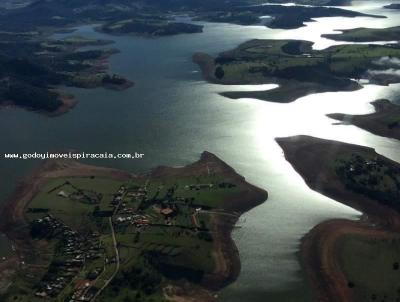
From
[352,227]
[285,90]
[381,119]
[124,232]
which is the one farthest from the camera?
[285,90]

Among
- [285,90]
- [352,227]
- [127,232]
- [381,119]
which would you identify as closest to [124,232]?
[127,232]

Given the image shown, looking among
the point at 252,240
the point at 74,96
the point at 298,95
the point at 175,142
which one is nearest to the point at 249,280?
the point at 252,240

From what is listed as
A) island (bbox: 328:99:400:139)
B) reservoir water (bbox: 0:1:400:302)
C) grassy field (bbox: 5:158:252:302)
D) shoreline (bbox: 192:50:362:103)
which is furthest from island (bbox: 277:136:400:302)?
shoreline (bbox: 192:50:362:103)

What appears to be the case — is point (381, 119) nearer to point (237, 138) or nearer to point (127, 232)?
point (237, 138)

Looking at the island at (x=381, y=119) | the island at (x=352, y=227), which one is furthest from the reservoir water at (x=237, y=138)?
the island at (x=381, y=119)

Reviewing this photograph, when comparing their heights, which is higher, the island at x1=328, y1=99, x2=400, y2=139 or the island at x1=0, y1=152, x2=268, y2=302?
the island at x1=328, y1=99, x2=400, y2=139

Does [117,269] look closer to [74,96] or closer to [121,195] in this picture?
[121,195]

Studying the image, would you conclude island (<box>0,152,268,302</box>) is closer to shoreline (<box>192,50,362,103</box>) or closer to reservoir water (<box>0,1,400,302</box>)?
reservoir water (<box>0,1,400,302</box>)
